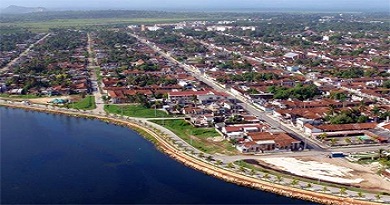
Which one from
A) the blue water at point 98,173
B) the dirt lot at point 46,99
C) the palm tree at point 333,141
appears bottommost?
the blue water at point 98,173

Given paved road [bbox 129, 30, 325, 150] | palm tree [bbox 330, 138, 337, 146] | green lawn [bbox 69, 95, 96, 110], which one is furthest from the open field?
palm tree [bbox 330, 138, 337, 146]

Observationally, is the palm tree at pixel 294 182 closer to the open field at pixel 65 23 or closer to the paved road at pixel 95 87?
the paved road at pixel 95 87

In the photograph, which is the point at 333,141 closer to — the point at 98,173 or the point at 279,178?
the point at 279,178

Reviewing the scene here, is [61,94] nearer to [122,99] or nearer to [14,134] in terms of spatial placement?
[122,99]

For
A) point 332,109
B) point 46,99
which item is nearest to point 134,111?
point 46,99

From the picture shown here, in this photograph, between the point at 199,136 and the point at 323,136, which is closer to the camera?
the point at 323,136

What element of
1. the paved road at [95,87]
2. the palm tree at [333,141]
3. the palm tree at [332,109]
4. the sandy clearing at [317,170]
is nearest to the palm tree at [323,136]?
the palm tree at [333,141]
